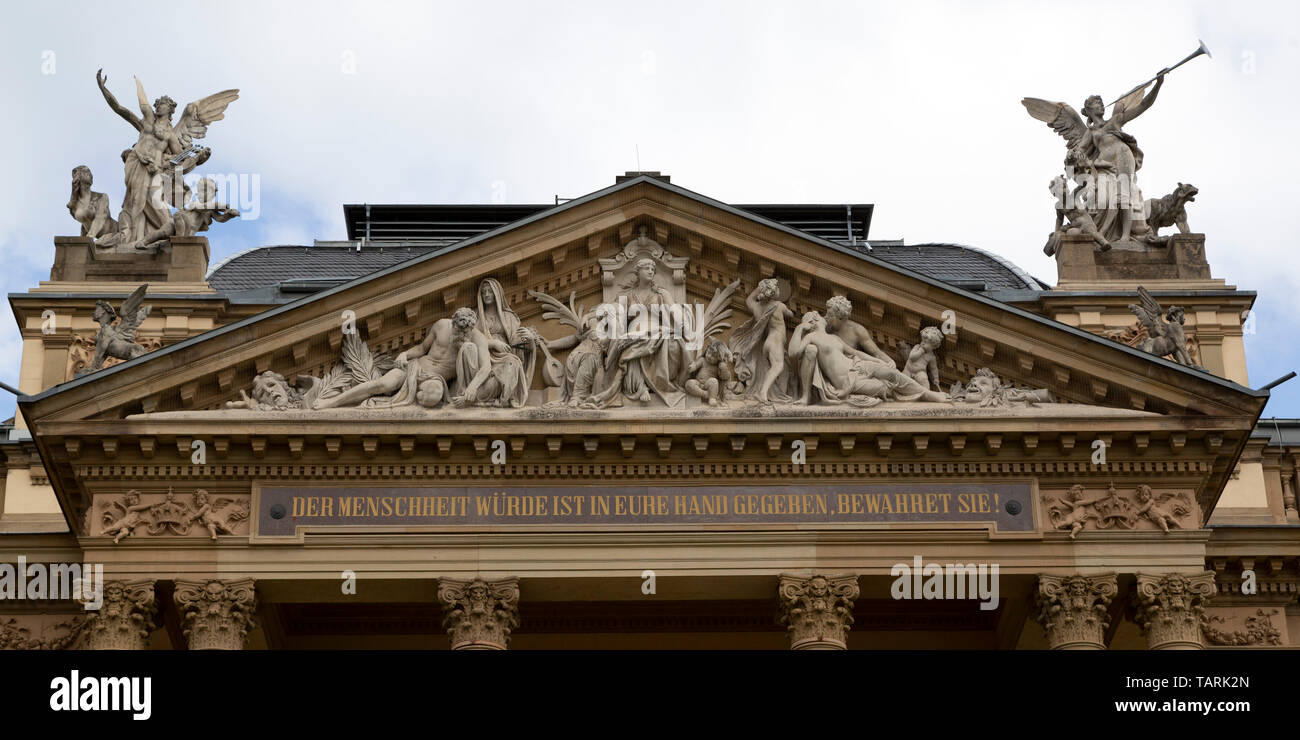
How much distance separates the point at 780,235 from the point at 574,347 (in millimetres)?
3487

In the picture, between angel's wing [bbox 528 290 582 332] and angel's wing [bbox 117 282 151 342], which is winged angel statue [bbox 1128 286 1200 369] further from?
angel's wing [bbox 117 282 151 342]

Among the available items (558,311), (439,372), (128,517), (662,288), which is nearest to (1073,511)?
(662,288)

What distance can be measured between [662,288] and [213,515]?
7.40 metres

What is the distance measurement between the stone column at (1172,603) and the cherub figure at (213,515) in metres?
12.9

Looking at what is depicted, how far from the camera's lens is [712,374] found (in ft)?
105

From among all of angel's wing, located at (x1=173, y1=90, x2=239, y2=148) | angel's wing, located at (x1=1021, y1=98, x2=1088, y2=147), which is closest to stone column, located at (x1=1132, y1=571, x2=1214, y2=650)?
angel's wing, located at (x1=1021, y1=98, x2=1088, y2=147)

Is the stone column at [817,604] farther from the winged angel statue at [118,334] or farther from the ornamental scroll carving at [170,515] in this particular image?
the winged angel statue at [118,334]

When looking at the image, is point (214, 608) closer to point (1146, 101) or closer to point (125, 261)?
point (125, 261)

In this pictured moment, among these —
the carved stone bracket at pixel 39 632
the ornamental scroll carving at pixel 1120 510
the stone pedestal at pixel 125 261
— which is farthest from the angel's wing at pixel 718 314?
the carved stone bracket at pixel 39 632

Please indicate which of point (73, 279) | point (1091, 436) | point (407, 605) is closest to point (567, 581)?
point (407, 605)

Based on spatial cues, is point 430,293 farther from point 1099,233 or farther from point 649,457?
point 1099,233

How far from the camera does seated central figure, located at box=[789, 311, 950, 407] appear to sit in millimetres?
31797

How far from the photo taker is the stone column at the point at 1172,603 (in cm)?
3061

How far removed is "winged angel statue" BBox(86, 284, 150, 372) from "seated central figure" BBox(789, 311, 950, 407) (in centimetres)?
971
